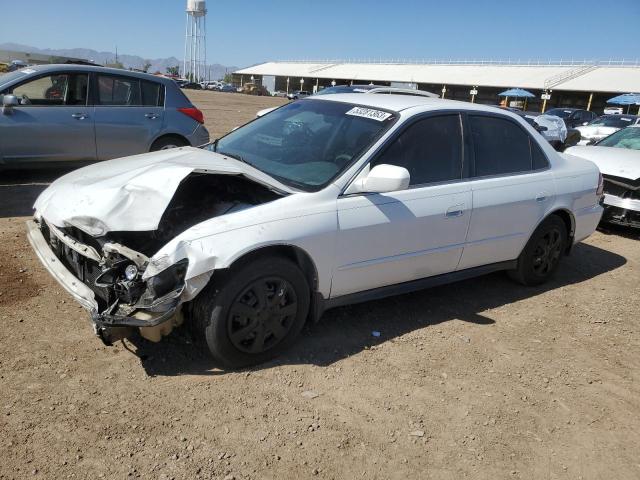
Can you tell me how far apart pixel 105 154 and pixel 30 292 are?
3795mm

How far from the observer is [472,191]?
416 centimetres

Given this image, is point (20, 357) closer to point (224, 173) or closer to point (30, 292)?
point (30, 292)

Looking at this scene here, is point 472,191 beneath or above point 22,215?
above

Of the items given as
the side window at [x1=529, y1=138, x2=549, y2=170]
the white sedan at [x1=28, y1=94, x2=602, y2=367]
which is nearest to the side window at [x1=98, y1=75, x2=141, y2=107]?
the white sedan at [x1=28, y1=94, x2=602, y2=367]

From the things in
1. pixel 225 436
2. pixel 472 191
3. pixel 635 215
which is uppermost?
pixel 472 191

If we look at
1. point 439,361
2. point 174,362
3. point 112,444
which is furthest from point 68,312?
point 439,361

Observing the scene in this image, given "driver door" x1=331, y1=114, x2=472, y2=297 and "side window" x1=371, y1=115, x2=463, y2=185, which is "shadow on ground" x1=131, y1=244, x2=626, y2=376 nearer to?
"driver door" x1=331, y1=114, x2=472, y2=297

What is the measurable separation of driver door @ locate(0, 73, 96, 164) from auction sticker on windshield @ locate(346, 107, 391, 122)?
464cm

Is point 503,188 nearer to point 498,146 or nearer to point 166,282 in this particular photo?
point 498,146

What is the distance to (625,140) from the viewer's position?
8.80 meters

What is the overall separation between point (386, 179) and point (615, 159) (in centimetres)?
587

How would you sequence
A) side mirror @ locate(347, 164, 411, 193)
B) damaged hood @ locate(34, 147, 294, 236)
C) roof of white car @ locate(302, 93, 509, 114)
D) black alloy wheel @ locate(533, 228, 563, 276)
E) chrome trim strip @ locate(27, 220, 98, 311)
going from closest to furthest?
1. chrome trim strip @ locate(27, 220, 98, 311)
2. damaged hood @ locate(34, 147, 294, 236)
3. side mirror @ locate(347, 164, 411, 193)
4. roof of white car @ locate(302, 93, 509, 114)
5. black alloy wheel @ locate(533, 228, 563, 276)

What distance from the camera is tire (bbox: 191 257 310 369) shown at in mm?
3090

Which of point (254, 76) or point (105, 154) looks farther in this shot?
point (254, 76)
